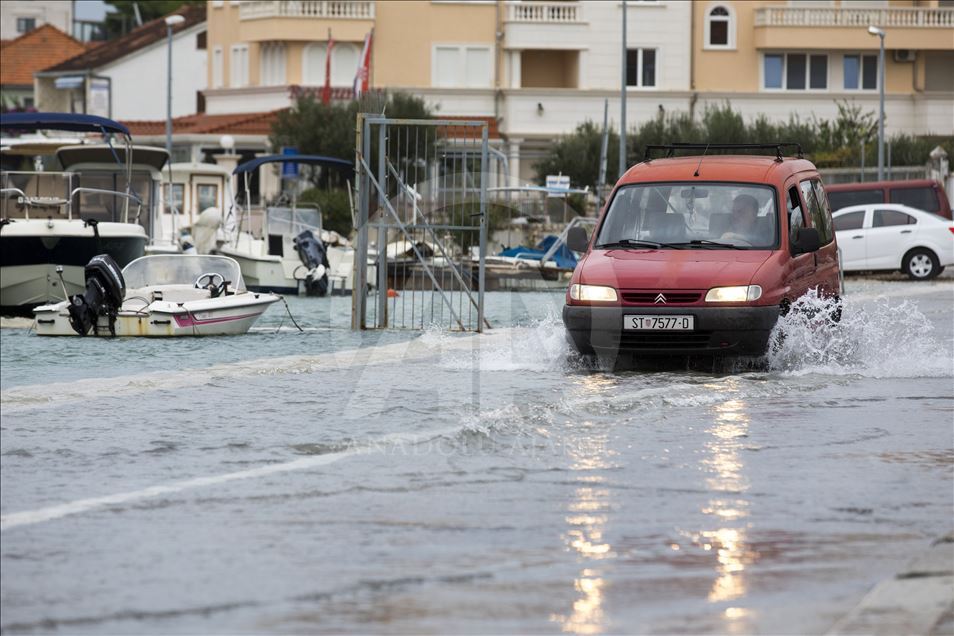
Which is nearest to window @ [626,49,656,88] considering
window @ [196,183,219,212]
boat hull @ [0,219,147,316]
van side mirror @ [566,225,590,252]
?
window @ [196,183,219,212]

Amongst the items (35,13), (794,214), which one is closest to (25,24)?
(35,13)

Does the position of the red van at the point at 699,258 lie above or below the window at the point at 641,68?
below

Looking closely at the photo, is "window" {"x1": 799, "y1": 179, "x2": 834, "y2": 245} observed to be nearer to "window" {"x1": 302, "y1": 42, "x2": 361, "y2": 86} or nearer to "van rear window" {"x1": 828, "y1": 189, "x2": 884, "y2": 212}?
"van rear window" {"x1": 828, "y1": 189, "x2": 884, "y2": 212}

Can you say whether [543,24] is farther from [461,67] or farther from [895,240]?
[895,240]

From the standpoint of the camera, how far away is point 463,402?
1302 cm

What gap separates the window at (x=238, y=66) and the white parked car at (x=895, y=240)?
3798 cm

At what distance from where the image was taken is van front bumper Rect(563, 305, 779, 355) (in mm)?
14328

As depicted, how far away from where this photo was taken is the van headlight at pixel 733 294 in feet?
47.1

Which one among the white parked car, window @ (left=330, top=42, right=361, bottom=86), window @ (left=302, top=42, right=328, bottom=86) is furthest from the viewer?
window @ (left=302, top=42, right=328, bottom=86)

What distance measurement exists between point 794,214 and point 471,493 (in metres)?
7.72

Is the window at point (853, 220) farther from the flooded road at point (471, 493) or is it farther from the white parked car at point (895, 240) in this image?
the flooded road at point (471, 493)

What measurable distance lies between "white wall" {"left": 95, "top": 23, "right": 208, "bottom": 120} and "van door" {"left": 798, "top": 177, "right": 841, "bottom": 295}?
216ft

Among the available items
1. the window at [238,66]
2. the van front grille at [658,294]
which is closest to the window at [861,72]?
the window at [238,66]

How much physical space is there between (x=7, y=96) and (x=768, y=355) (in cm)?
8484
